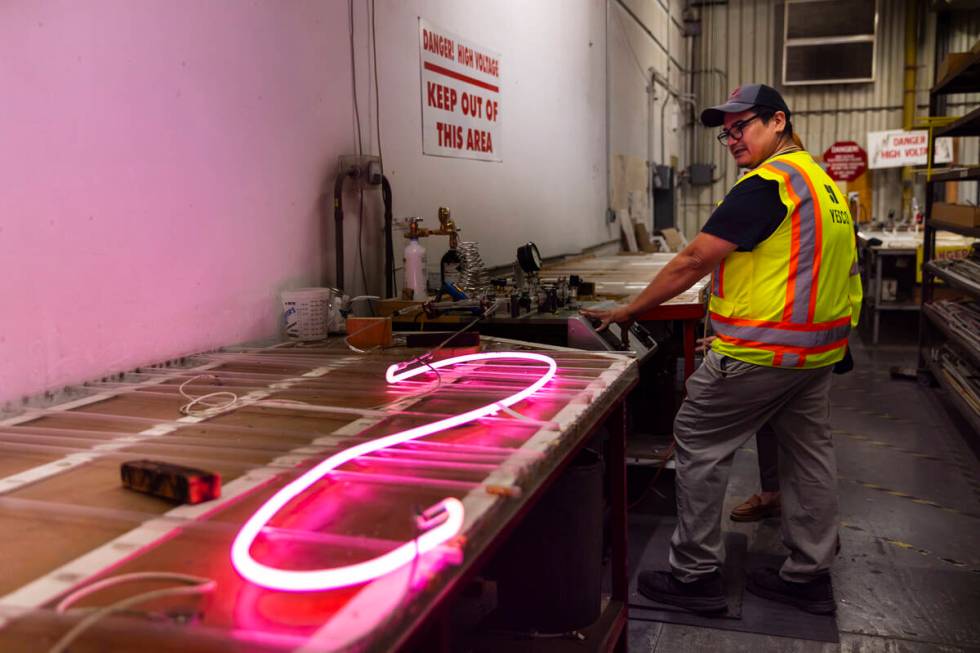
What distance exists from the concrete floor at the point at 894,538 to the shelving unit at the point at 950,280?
212mm

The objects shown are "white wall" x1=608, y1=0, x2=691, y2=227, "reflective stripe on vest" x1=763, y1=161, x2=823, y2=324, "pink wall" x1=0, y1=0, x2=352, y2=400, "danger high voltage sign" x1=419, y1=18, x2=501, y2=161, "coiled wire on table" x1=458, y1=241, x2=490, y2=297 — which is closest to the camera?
"pink wall" x1=0, y1=0, x2=352, y2=400

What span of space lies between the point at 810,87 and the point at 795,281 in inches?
373

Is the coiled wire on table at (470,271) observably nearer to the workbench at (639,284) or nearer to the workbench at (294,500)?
the workbench at (639,284)

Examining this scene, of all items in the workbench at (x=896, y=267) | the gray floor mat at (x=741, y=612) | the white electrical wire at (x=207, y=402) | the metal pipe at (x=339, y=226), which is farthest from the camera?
the workbench at (x=896, y=267)

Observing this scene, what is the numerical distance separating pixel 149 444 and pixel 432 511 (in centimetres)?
66

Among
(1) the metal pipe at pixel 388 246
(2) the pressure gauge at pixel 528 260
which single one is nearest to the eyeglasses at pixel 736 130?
(2) the pressure gauge at pixel 528 260

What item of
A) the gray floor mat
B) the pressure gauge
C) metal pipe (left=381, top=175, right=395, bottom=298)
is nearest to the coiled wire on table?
the pressure gauge

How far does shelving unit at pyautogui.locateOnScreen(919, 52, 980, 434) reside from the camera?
3.97m

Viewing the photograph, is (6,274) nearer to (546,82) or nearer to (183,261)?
(183,261)

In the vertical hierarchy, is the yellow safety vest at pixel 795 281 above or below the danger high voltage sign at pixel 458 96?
below

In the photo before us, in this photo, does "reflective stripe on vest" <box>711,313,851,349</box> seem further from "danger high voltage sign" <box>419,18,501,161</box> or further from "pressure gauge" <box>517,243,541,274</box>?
"danger high voltage sign" <box>419,18,501,161</box>

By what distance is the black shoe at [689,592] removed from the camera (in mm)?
2484

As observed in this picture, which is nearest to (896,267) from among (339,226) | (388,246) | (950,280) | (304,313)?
(950,280)

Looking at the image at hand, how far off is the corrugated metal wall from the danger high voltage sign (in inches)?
279
